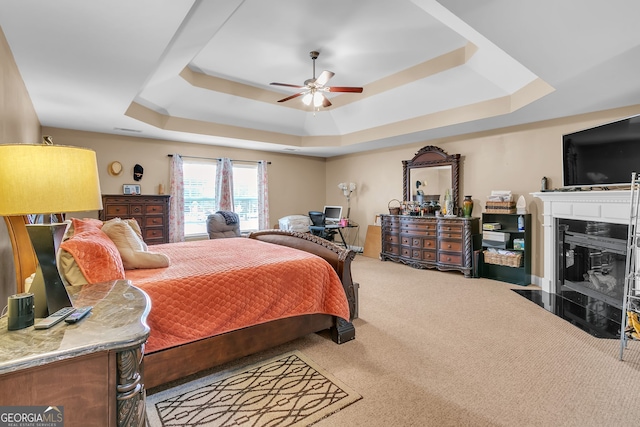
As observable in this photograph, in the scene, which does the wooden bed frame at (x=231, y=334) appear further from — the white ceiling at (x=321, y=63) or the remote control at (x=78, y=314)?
the white ceiling at (x=321, y=63)

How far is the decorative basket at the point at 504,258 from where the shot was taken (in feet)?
14.5

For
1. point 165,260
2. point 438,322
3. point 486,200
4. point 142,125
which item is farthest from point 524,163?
point 142,125

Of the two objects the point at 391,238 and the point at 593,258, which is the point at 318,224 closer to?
the point at 391,238

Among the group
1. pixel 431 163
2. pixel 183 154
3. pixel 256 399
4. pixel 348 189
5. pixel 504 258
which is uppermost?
pixel 183 154

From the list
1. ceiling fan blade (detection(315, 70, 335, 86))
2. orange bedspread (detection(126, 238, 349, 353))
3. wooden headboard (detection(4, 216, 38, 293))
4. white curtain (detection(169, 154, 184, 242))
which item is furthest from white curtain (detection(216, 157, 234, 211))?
wooden headboard (detection(4, 216, 38, 293))

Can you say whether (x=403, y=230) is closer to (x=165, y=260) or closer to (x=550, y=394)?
(x=550, y=394)

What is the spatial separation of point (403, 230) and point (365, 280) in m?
1.56

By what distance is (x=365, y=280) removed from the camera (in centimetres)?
465

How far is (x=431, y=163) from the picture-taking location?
226 inches

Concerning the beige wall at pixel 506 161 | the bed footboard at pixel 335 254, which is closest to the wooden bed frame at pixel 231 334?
the bed footboard at pixel 335 254

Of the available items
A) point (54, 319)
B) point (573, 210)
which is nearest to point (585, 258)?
point (573, 210)

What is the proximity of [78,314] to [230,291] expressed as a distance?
1.08 meters

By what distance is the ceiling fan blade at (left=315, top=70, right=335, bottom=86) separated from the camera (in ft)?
11.1

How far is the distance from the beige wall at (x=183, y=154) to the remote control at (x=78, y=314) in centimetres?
490
